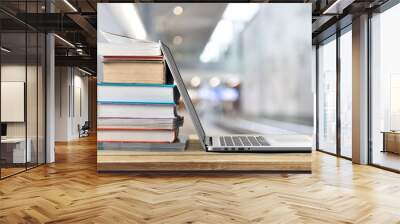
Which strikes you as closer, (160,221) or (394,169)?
(160,221)

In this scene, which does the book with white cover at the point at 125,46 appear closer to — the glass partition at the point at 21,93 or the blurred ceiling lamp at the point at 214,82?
the blurred ceiling lamp at the point at 214,82

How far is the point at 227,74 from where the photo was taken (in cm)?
363

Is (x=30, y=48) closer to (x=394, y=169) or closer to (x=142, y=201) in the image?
(x=142, y=201)

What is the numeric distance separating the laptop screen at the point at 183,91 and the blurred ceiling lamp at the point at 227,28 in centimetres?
28

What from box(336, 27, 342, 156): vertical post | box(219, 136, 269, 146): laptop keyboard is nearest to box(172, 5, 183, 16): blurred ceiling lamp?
box(219, 136, 269, 146): laptop keyboard

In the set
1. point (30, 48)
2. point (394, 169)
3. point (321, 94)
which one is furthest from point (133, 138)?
point (321, 94)

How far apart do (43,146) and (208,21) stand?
413 centimetres

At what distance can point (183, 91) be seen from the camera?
3.30 meters

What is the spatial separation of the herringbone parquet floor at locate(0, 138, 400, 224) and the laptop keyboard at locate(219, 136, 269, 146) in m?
0.48

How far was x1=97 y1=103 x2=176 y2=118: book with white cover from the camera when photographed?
3424 millimetres

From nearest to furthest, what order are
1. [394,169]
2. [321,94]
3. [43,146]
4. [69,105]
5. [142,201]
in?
[142,201], [394,169], [43,146], [321,94], [69,105]

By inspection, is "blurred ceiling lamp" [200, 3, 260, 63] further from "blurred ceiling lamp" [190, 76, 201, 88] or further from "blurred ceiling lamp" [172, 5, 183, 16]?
"blurred ceiling lamp" [172, 5, 183, 16]

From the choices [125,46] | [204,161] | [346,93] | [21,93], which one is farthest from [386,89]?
[21,93]

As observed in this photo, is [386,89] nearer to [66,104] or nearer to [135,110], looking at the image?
[135,110]
